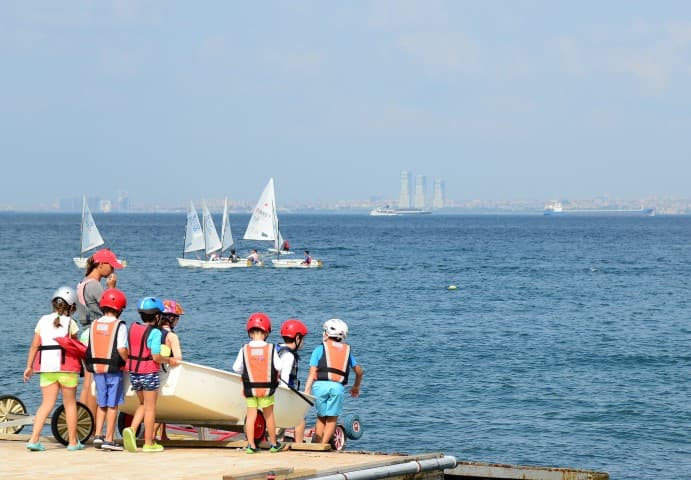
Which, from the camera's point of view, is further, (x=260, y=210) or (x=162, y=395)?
(x=260, y=210)

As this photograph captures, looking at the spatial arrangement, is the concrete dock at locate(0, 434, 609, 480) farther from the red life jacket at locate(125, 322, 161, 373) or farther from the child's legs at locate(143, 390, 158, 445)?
the red life jacket at locate(125, 322, 161, 373)

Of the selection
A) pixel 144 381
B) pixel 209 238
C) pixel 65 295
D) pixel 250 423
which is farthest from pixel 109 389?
pixel 209 238

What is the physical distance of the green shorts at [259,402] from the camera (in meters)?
12.5

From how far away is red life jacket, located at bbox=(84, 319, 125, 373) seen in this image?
12195mm

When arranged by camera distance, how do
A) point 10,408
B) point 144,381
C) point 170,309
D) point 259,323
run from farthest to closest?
point 10,408
point 170,309
point 259,323
point 144,381

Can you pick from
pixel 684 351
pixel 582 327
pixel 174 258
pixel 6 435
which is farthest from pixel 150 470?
pixel 174 258

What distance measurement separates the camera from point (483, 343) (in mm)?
39656

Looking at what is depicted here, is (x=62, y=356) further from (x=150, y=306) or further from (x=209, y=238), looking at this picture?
(x=209, y=238)

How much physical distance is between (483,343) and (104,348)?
28.6 m

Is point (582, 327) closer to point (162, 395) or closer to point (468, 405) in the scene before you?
point (468, 405)

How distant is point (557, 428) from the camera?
2400 centimetres

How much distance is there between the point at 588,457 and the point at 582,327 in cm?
2511

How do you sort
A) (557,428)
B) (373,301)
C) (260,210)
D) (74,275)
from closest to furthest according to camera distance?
(557,428) → (373,301) → (74,275) → (260,210)

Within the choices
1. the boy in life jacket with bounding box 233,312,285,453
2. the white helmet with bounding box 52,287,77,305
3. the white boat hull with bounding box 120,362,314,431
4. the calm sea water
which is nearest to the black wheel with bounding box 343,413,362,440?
the white boat hull with bounding box 120,362,314,431
